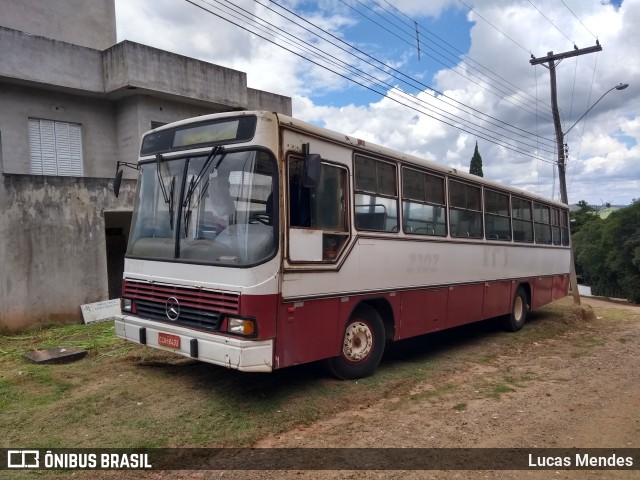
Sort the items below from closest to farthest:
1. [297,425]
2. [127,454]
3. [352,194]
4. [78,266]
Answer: [127,454] → [297,425] → [352,194] → [78,266]

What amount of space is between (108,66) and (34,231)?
16.9ft

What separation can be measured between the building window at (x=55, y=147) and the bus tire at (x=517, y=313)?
424 inches

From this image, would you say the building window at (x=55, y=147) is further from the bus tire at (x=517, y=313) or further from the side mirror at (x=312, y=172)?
the bus tire at (x=517, y=313)

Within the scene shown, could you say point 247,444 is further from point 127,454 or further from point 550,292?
point 550,292

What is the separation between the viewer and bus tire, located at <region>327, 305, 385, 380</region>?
20.9ft

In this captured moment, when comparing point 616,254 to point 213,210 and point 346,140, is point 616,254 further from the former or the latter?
point 213,210

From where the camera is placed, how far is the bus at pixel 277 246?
5.21 metres

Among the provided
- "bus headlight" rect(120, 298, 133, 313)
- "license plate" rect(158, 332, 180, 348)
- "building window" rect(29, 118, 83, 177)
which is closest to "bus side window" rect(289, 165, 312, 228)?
"license plate" rect(158, 332, 180, 348)

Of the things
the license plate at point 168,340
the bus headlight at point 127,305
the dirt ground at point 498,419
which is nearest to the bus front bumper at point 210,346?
the license plate at point 168,340

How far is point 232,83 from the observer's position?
1493 cm

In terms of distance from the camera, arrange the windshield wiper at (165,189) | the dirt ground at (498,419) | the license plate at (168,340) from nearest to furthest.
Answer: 1. the dirt ground at (498,419)
2. the license plate at (168,340)
3. the windshield wiper at (165,189)

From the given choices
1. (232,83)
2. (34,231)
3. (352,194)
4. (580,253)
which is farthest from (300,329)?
(580,253)

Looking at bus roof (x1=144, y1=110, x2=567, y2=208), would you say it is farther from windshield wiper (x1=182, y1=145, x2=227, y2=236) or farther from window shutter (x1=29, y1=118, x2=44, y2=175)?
window shutter (x1=29, y1=118, x2=44, y2=175)

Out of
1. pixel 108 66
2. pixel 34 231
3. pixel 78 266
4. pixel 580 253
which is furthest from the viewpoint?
pixel 580 253
